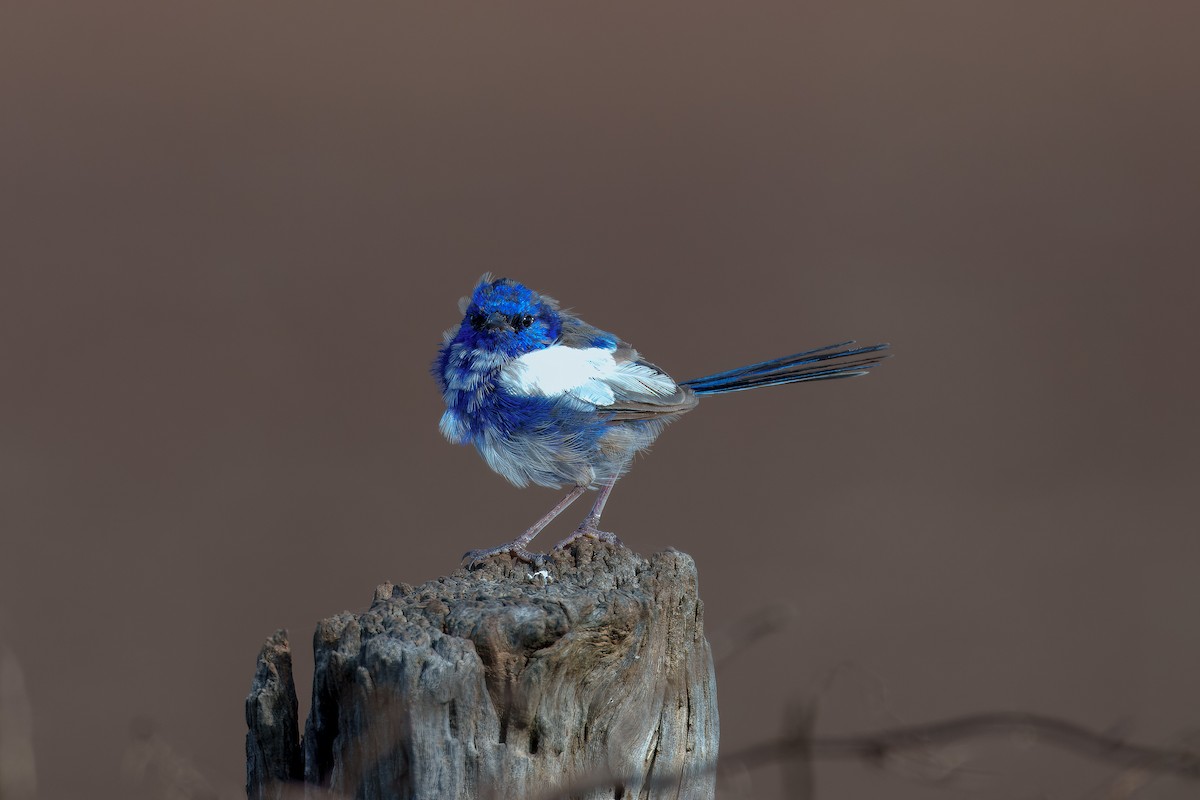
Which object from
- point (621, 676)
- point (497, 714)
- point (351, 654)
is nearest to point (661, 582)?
point (621, 676)

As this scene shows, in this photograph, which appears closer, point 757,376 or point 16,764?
point 16,764

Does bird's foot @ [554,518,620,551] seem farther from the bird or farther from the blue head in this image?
the blue head

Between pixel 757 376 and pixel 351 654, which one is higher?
pixel 757 376

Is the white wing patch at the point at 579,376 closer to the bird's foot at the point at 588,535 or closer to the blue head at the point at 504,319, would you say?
the blue head at the point at 504,319

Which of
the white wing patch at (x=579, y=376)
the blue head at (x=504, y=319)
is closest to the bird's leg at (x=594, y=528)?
the white wing patch at (x=579, y=376)

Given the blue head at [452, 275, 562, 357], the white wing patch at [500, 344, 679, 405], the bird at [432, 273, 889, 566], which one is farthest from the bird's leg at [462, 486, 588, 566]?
the blue head at [452, 275, 562, 357]

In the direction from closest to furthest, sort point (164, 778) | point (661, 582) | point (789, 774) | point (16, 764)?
point (789, 774)
point (164, 778)
point (16, 764)
point (661, 582)

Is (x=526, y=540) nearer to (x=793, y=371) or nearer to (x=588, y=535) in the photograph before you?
(x=588, y=535)

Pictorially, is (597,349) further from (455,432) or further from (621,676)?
(621,676)

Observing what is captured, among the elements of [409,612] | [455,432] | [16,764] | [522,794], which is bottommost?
[522,794]
